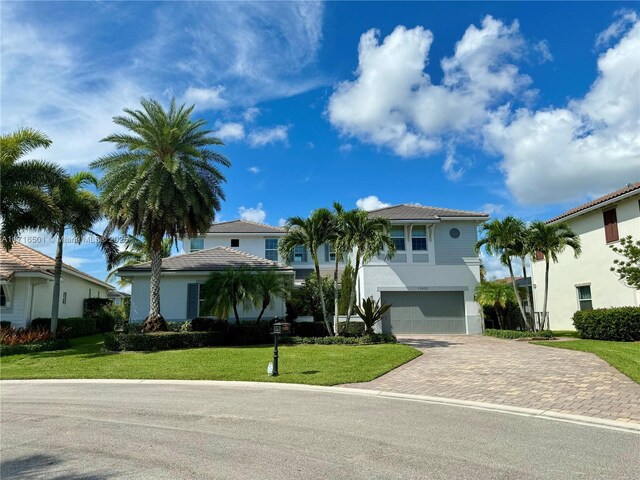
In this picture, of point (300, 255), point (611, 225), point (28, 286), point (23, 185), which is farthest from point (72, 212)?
point (611, 225)

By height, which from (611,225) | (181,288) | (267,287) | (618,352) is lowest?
(618,352)

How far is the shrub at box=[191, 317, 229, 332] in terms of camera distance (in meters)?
20.5

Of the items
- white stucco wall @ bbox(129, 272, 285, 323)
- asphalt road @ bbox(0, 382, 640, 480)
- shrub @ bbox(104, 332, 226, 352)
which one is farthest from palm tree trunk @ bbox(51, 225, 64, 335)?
asphalt road @ bbox(0, 382, 640, 480)

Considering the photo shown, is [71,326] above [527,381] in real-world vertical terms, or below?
above

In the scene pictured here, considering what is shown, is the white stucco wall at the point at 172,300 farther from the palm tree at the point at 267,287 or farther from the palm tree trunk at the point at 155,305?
the palm tree trunk at the point at 155,305

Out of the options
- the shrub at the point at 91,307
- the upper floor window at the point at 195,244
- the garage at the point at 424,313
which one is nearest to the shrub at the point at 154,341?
the garage at the point at 424,313

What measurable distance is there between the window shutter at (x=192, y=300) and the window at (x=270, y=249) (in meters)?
12.3

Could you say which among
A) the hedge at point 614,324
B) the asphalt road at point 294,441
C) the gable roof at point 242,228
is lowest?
the asphalt road at point 294,441

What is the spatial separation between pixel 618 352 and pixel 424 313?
41.4ft

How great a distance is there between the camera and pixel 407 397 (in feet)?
30.8

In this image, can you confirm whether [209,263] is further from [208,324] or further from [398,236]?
[398,236]

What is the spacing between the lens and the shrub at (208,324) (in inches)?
808

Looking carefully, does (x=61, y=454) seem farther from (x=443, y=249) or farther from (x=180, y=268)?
(x=443, y=249)

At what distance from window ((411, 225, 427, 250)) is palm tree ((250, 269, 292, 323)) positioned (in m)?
9.96
